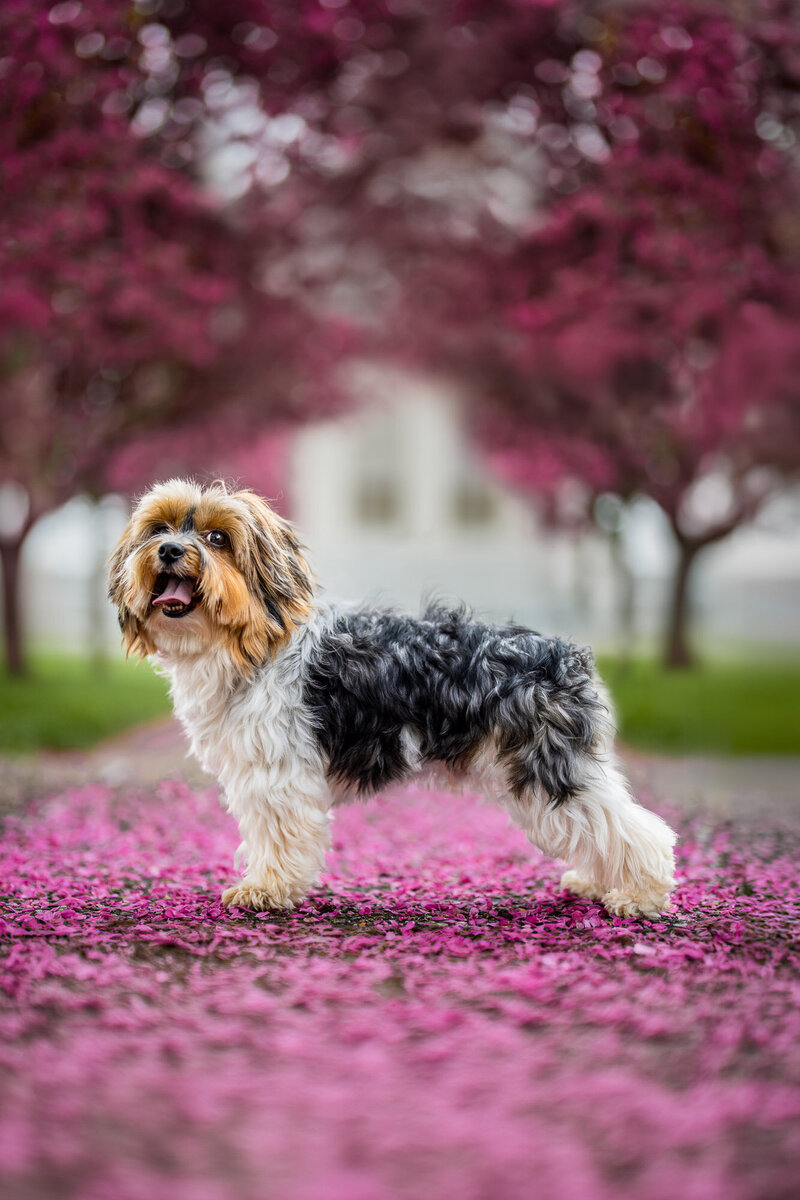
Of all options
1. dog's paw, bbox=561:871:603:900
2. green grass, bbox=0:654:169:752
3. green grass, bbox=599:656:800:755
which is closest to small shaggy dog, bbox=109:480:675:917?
dog's paw, bbox=561:871:603:900

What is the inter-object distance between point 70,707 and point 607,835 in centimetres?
821

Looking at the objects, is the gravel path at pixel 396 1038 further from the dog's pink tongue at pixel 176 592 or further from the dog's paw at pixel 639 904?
the dog's pink tongue at pixel 176 592

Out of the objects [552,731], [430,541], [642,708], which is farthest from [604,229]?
[430,541]

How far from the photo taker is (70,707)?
1087cm

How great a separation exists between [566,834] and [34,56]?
6.60 metres

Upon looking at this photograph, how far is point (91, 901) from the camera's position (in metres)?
4.32

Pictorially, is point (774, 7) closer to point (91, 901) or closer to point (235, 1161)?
point (91, 901)

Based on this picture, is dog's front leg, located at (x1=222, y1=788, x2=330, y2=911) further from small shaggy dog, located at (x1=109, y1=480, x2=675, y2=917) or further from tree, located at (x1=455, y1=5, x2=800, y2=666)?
tree, located at (x1=455, y1=5, x2=800, y2=666)

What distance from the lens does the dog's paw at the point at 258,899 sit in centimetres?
411

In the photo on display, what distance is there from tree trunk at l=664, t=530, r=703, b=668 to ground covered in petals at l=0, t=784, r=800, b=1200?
27.5 feet

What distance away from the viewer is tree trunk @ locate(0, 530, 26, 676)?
38.2 ft

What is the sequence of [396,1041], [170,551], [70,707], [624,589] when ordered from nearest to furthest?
[396,1041] → [170,551] → [70,707] → [624,589]

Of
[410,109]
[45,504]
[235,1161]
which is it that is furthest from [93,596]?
[235,1161]

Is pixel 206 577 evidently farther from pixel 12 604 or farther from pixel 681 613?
pixel 681 613
